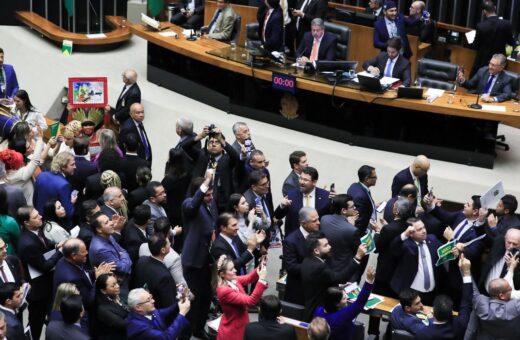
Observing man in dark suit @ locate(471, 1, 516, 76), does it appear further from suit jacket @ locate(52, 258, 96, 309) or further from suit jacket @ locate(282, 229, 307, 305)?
suit jacket @ locate(52, 258, 96, 309)

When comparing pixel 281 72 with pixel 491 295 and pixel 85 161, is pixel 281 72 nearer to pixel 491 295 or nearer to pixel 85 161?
pixel 85 161

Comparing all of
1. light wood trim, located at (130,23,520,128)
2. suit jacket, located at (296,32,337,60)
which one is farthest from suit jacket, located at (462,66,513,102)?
suit jacket, located at (296,32,337,60)

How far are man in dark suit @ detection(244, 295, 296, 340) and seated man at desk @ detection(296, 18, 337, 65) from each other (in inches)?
246

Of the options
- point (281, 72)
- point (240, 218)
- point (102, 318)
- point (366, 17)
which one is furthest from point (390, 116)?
point (102, 318)

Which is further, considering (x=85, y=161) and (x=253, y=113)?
(x=253, y=113)

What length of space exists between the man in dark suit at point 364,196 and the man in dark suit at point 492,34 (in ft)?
16.3

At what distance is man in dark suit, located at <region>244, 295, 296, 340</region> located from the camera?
7.15 metres

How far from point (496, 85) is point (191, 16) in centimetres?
558

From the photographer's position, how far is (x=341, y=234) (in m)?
8.73

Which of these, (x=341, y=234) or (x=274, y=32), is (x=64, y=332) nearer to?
(x=341, y=234)

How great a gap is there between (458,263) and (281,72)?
4.59 meters

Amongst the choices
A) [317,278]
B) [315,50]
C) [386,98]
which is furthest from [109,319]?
[315,50]

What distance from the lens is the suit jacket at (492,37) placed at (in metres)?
13.8

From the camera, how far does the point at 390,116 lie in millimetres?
12164
